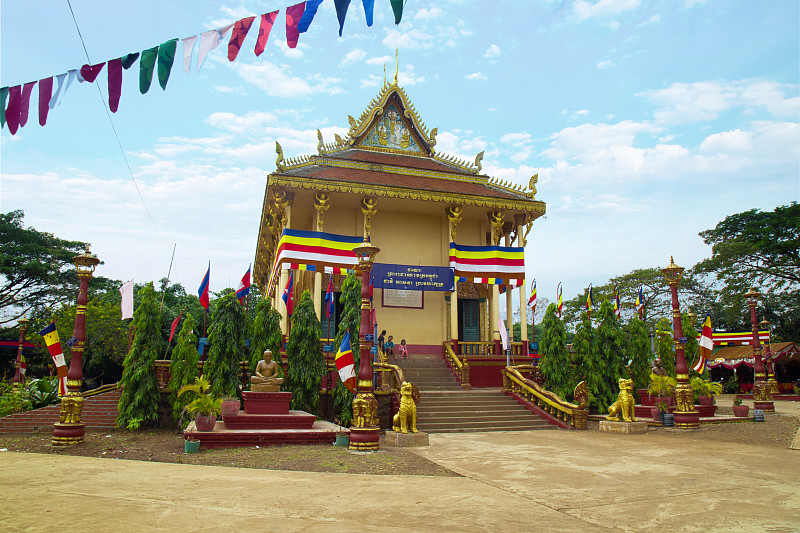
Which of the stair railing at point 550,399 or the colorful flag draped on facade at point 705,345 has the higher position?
the colorful flag draped on facade at point 705,345

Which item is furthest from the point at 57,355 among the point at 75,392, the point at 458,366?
the point at 458,366

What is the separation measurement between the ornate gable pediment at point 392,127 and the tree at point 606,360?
11559mm

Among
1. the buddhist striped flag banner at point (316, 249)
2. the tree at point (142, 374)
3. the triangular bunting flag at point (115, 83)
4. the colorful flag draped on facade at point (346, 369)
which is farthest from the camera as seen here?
the buddhist striped flag banner at point (316, 249)

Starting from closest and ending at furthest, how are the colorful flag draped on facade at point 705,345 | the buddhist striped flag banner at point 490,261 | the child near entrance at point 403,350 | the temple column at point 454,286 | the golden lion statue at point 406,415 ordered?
the golden lion statue at point 406,415
the colorful flag draped on facade at point 705,345
the child near entrance at point 403,350
the temple column at point 454,286
the buddhist striped flag banner at point 490,261

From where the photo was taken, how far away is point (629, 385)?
1401 cm

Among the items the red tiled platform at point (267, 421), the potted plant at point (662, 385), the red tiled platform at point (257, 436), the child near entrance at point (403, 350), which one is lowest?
the red tiled platform at point (257, 436)

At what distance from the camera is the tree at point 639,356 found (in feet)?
59.7

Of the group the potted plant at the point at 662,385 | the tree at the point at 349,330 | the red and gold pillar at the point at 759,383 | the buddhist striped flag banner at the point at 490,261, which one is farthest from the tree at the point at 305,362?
the red and gold pillar at the point at 759,383

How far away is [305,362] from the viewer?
14.4 m

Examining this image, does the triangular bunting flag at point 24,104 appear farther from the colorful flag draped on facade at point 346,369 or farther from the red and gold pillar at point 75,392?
the colorful flag draped on facade at point 346,369

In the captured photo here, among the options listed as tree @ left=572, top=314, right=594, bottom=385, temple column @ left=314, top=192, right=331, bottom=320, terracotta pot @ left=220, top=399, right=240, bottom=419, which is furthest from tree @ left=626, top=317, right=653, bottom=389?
terracotta pot @ left=220, top=399, right=240, bottom=419

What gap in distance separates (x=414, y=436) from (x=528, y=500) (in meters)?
5.22

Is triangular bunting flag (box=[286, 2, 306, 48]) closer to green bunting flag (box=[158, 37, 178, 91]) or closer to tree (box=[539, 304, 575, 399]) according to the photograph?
green bunting flag (box=[158, 37, 178, 91])

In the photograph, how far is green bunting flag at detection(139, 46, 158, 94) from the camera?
892 cm
